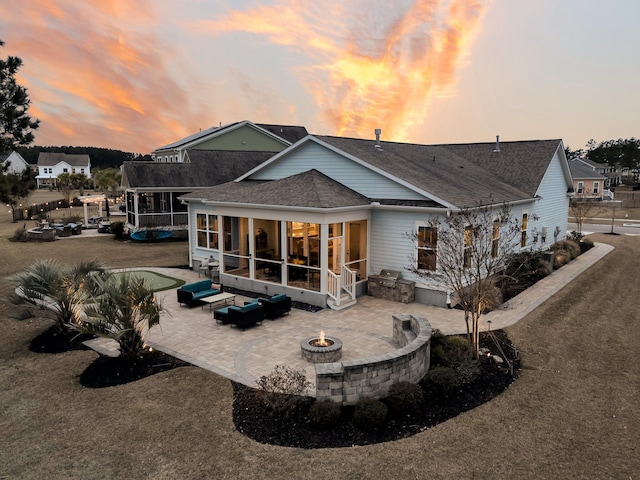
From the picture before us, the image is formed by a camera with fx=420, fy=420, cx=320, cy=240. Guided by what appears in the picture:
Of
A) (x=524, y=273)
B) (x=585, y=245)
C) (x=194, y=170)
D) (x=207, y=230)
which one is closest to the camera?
(x=524, y=273)

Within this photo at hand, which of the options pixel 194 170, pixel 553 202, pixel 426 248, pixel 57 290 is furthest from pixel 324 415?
pixel 194 170

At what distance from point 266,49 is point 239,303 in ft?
51.3

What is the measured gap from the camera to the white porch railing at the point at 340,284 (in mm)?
14867

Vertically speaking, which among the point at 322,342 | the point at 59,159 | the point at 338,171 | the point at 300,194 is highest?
the point at 59,159

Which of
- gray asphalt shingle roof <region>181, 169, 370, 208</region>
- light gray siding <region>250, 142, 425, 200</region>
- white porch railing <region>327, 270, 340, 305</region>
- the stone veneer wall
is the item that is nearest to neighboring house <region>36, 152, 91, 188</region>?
light gray siding <region>250, 142, 425, 200</region>

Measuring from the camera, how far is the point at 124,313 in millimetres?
10141

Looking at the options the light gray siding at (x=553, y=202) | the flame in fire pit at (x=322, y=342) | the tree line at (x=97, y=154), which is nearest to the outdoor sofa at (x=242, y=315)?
the flame in fire pit at (x=322, y=342)

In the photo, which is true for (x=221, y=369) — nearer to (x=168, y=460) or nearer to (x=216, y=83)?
(x=168, y=460)

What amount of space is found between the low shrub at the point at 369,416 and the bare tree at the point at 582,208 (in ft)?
91.4

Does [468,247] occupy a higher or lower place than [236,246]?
higher

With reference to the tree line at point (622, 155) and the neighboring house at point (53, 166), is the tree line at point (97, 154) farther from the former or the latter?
the tree line at point (622, 155)

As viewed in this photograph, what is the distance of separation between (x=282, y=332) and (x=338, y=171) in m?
7.75

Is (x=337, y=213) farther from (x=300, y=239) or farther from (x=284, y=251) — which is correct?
(x=300, y=239)

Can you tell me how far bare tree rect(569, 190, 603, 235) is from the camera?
31.8m
